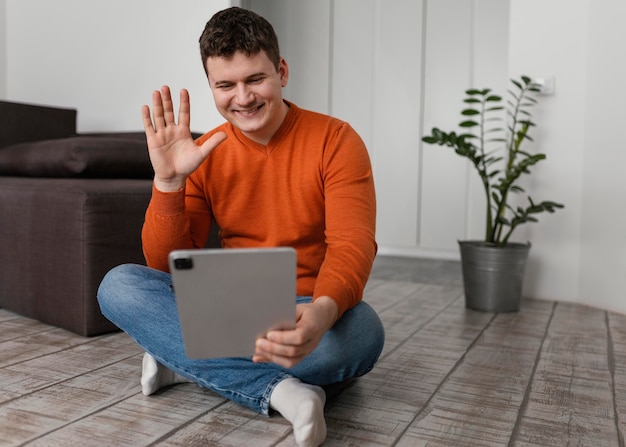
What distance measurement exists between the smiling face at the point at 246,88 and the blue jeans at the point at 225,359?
39 centimetres

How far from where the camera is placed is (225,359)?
129 centimetres

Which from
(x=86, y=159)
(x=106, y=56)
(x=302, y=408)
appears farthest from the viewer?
(x=106, y=56)

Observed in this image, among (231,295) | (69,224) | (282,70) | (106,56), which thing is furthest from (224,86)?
(106,56)

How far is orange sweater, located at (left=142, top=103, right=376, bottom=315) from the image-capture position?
1.27m

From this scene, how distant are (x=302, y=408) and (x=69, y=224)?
3.62ft

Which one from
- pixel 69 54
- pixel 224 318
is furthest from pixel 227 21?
pixel 69 54

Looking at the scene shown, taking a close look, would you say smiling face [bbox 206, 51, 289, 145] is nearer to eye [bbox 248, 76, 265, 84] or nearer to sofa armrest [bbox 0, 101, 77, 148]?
eye [bbox 248, 76, 265, 84]

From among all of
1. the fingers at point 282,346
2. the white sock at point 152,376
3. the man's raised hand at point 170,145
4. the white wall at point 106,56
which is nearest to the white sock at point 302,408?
the fingers at point 282,346

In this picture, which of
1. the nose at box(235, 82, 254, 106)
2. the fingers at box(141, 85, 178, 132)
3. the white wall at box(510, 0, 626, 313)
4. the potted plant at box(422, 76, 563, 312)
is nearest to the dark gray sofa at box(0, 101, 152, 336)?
the fingers at box(141, 85, 178, 132)

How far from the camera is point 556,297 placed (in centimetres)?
275

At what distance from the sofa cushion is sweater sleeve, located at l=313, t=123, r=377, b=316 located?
110 centimetres

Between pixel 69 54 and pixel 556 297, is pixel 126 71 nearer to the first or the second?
pixel 69 54

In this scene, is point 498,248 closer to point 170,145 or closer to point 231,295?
point 170,145

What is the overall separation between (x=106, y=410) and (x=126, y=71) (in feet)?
8.46
